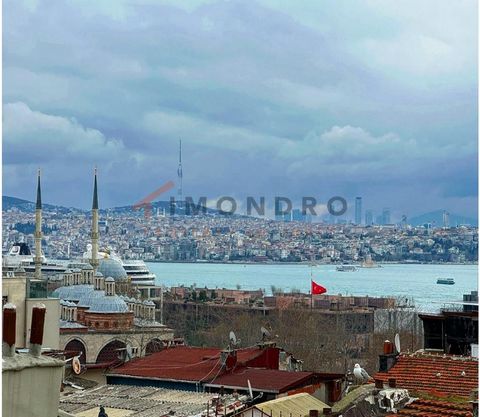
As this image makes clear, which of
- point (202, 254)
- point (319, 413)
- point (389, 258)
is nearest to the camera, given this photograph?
point (319, 413)

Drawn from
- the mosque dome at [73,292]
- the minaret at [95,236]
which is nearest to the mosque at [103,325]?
the mosque dome at [73,292]

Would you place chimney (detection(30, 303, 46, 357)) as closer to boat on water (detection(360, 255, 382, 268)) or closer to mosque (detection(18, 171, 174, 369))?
mosque (detection(18, 171, 174, 369))

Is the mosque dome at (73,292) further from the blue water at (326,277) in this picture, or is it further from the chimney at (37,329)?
the blue water at (326,277)

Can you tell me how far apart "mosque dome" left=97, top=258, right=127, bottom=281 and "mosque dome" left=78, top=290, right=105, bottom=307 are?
7.56 metres

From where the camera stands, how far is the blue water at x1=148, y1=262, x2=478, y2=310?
49.4 meters

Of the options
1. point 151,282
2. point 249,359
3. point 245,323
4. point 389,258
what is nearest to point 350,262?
point 389,258

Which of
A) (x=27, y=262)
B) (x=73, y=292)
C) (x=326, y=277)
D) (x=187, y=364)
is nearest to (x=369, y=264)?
(x=326, y=277)

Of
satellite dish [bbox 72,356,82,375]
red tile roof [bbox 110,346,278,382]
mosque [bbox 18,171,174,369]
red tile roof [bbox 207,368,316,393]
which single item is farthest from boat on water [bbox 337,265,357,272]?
red tile roof [bbox 207,368,316,393]

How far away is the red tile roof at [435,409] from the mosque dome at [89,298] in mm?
15501

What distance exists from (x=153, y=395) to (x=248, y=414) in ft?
4.35

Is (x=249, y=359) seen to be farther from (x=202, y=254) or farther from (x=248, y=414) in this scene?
(x=202, y=254)

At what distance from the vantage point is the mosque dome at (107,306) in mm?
18234

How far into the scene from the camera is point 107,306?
1830 cm

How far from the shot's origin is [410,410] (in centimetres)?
354
